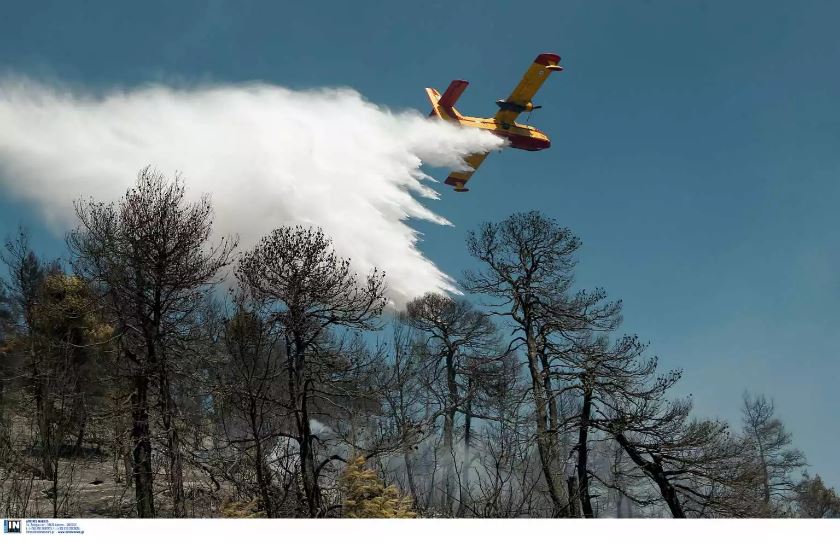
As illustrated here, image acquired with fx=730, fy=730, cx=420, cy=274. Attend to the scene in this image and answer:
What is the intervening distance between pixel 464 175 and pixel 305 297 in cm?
534

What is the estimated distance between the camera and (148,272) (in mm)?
9703

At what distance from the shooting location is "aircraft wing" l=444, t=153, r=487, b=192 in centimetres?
1325

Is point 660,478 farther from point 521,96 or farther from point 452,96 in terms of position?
point 521,96

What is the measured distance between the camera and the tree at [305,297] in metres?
9.55

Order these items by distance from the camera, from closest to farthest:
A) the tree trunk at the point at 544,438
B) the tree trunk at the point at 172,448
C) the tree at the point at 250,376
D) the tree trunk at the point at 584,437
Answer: the tree trunk at the point at 172,448
the tree at the point at 250,376
the tree trunk at the point at 544,438
the tree trunk at the point at 584,437

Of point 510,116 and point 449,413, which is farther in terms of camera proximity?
point 510,116

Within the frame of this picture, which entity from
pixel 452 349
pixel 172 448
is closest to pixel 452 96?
pixel 452 349

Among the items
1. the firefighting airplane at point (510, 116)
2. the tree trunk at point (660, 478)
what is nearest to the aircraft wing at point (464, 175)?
the firefighting airplane at point (510, 116)

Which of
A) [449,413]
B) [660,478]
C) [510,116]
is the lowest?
[660,478]

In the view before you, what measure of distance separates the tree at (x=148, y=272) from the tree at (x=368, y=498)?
2858 millimetres

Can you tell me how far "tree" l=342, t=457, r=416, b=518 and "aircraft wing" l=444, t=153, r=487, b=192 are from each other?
5.97 m

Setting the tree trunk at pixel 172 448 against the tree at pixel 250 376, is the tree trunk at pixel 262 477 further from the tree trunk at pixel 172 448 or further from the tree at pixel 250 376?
the tree trunk at pixel 172 448

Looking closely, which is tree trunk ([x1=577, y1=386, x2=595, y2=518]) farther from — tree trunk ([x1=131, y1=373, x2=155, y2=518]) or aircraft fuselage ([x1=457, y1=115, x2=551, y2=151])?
tree trunk ([x1=131, y1=373, x2=155, y2=518])

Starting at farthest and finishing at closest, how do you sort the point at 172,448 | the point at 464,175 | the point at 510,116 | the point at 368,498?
the point at 510,116, the point at 464,175, the point at 172,448, the point at 368,498
